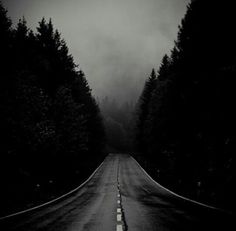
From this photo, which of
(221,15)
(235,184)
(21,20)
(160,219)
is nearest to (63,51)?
(21,20)

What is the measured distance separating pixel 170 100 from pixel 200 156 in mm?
7766

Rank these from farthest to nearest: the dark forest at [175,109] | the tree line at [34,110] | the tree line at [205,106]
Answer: the tree line at [34,110] → the dark forest at [175,109] → the tree line at [205,106]

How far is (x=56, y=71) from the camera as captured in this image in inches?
1234

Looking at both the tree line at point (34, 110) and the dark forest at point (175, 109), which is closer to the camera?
the dark forest at point (175, 109)

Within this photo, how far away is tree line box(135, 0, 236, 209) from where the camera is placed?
1664cm

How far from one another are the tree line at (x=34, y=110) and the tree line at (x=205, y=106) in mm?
10903

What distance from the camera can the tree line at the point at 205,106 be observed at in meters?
16.6

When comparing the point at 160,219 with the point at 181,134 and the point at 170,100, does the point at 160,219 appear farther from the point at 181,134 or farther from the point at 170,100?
the point at 170,100

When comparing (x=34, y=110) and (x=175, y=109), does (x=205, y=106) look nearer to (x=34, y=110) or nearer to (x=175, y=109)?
(x=175, y=109)

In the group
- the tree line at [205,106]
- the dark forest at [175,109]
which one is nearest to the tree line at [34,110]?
the dark forest at [175,109]

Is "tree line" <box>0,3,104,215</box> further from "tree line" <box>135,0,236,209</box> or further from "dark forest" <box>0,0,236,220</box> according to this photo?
"tree line" <box>135,0,236,209</box>

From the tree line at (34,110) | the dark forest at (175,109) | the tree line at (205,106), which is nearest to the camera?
the tree line at (205,106)

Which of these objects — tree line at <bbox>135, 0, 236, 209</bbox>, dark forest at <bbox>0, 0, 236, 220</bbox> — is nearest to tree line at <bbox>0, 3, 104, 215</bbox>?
dark forest at <bbox>0, 0, 236, 220</bbox>

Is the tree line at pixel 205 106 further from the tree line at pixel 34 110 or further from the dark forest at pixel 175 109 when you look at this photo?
the tree line at pixel 34 110
